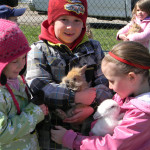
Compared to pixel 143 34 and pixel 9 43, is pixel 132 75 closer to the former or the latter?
pixel 9 43

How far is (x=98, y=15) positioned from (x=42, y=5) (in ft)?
8.45

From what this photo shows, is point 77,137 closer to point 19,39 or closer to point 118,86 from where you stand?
point 118,86

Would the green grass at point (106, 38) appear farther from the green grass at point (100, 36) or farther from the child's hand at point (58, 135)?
the child's hand at point (58, 135)

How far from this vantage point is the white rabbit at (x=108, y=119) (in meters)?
1.72

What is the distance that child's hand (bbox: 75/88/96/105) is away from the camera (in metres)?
1.99

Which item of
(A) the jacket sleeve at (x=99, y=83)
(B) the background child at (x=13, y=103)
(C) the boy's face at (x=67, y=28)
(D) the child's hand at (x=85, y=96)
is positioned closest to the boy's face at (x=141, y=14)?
(A) the jacket sleeve at (x=99, y=83)

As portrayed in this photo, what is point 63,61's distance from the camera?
2.09 metres

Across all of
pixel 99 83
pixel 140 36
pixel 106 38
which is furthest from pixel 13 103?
pixel 106 38

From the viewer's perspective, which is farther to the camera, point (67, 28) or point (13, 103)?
point (67, 28)

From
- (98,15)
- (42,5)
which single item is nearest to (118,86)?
(98,15)

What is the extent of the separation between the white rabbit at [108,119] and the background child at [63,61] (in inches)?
8.5

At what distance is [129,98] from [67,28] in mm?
934

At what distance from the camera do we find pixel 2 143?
1500mm

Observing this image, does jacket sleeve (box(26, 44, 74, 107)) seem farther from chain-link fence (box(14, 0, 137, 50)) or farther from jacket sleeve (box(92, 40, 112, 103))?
chain-link fence (box(14, 0, 137, 50))
